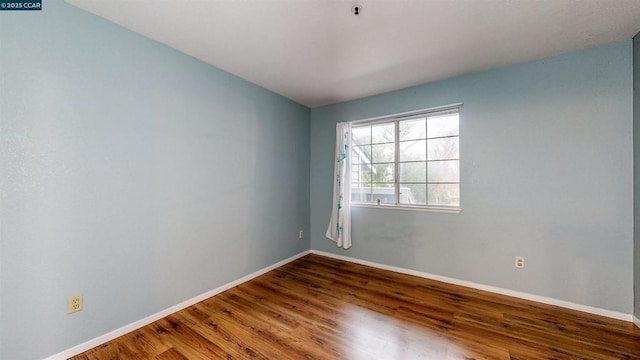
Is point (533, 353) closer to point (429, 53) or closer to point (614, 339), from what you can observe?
point (614, 339)

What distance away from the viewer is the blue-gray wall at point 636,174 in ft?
6.36

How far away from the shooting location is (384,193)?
3357mm

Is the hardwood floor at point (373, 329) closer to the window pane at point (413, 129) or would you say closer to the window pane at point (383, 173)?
the window pane at point (383, 173)

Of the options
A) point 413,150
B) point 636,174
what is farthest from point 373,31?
point 636,174

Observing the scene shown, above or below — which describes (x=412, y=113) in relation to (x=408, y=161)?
above

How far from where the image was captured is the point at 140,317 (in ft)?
6.44

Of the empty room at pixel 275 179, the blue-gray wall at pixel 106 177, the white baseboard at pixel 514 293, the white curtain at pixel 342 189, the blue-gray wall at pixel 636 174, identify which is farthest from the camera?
the white curtain at pixel 342 189

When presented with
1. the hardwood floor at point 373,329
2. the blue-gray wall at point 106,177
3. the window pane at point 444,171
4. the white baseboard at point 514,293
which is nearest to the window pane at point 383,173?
the window pane at point 444,171

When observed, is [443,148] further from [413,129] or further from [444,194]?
[444,194]

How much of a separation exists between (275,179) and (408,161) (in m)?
1.83

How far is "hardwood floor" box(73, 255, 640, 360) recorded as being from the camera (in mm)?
1677

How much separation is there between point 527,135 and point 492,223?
3.18 ft

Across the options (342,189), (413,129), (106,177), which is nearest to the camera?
(106,177)

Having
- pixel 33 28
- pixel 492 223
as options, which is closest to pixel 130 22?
pixel 33 28
